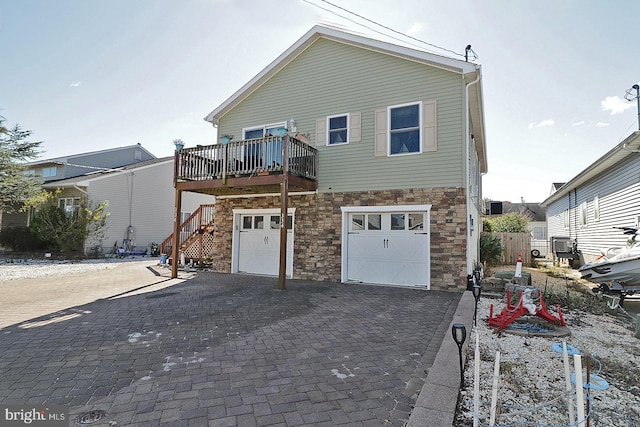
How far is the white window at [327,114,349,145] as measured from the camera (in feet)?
31.7

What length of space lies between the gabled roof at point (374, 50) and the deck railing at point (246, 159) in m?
2.51

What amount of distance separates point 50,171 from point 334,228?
20181 millimetres

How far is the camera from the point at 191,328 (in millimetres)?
4836

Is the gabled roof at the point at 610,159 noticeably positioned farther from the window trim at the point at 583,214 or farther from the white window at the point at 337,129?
the white window at the point at 337,129

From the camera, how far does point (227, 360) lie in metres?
3.64

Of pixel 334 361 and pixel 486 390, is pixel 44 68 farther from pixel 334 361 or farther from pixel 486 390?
pixel 486 390

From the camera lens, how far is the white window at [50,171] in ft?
63.6

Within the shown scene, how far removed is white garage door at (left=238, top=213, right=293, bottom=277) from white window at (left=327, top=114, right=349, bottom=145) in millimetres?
2816

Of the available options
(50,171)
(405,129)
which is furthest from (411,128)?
(50,171)

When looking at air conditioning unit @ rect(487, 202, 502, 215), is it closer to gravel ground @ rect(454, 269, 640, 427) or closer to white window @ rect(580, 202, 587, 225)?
white window @ rect(580, 202, 587, 225)

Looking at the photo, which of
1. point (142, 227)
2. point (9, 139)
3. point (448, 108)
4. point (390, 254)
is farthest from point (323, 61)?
point (9, 139)

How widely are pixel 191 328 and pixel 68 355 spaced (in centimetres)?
150

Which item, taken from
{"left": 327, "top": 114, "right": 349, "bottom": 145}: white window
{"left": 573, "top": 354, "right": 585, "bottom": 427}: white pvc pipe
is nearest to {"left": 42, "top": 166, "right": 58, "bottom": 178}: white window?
{"left": 327, "top": 114, "right": 349, "bottom": 145}: white window

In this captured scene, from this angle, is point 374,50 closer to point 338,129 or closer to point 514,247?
point 338,129
